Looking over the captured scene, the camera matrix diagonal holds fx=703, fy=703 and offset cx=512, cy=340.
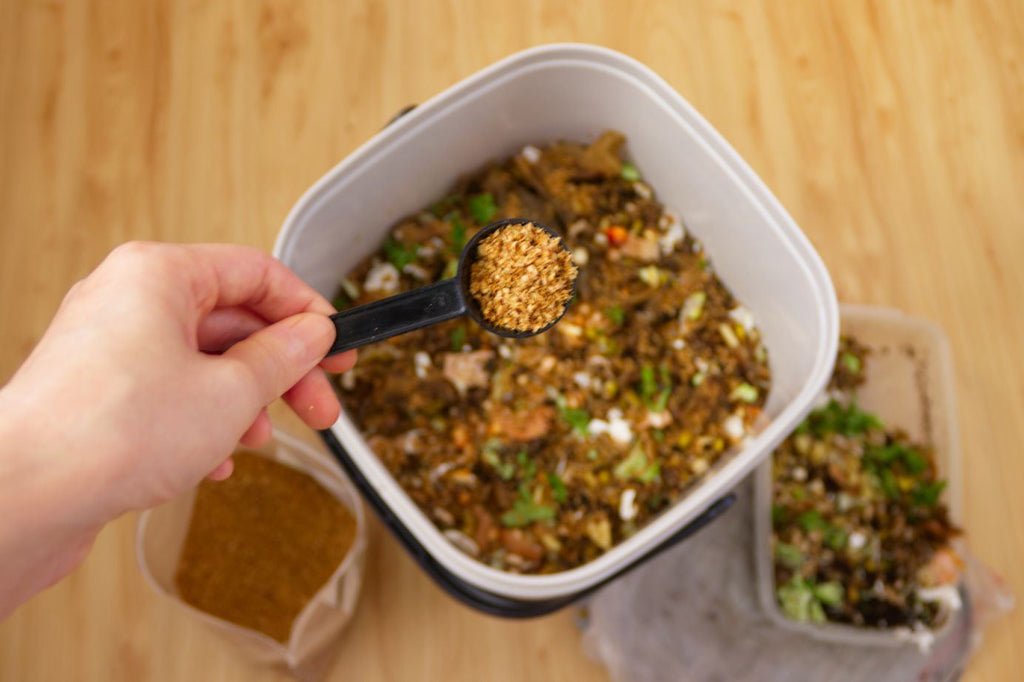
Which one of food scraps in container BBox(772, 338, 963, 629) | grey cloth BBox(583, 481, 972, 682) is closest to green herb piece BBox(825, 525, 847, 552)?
food scraps in container BBox(772, 338, 963, 629)

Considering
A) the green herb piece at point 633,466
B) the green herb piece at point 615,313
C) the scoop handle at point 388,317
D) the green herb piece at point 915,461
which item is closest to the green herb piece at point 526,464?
the green herb piece at point 633,466

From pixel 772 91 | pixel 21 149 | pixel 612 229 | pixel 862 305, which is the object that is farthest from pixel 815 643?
pixel 21 149

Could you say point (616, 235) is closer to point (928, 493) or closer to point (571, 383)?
point (571, 383)

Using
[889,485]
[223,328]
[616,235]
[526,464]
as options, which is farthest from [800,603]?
[223,328]

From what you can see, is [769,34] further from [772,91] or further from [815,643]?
[815,643]

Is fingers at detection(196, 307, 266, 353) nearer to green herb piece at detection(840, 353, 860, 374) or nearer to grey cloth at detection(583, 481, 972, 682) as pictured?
grey cloth at detection(583, 481, 972, 682)

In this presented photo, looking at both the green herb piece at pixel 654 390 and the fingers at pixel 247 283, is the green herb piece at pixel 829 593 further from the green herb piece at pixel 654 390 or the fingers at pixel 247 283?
the fingers at pixel 247 283

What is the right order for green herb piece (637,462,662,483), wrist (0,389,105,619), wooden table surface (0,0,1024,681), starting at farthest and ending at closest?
1. wooden table surface (0,0,1024,681)
2. green herb piece (637,462,662,483)
3. wrist (0,389,105,619)
